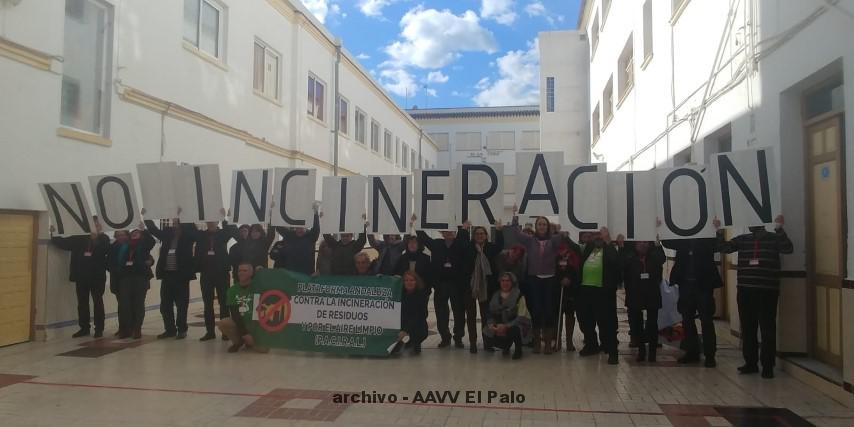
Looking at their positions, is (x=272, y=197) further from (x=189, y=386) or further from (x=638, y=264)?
(x=638, y=264)

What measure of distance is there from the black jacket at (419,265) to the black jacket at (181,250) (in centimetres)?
348

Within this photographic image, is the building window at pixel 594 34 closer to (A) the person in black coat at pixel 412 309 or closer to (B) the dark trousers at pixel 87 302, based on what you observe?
(A) the person in black coat at pixel 412 309

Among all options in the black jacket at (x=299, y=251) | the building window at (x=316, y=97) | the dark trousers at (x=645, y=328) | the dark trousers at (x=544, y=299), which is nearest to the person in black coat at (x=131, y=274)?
the black jacket at (x=299, y=251)

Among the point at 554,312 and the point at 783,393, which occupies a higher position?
the point at 554,312

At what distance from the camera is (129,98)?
11.4m

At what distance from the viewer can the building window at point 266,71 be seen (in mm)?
17094

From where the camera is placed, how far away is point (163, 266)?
9750 mm

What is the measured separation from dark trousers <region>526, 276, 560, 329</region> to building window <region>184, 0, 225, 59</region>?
9.89m

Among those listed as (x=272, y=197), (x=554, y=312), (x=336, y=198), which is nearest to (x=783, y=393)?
(x=554, y=312)

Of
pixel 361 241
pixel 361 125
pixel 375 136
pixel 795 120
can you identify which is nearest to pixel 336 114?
pixel 361 125

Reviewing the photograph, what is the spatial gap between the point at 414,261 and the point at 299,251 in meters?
1.91

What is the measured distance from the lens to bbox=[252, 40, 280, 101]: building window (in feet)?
56.1

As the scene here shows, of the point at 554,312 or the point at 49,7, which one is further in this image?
the point at 49,7

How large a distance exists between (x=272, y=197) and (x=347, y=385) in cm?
362
